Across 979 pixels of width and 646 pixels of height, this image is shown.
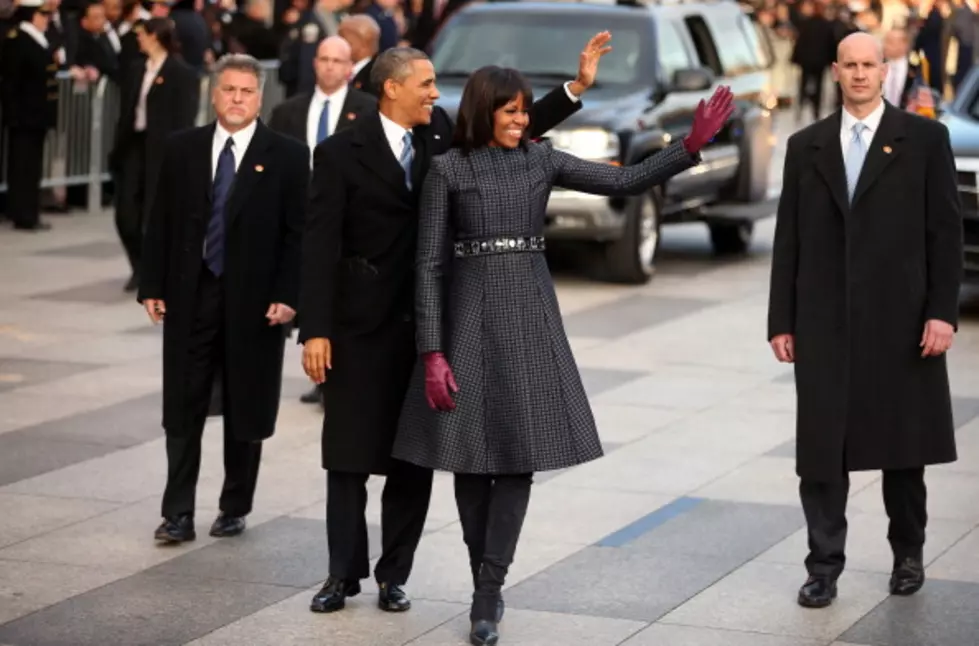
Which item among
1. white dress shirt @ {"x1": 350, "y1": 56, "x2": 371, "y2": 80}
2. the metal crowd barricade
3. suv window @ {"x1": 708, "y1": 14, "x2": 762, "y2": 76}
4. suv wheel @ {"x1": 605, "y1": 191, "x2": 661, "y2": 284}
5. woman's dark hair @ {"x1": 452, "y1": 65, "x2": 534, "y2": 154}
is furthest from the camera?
the metal crowd barricade

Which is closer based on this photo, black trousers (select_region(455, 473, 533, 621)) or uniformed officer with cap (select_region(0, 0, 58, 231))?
black trousers (select_region(455, 473, 533, 621))

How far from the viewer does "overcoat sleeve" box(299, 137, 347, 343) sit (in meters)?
7.15

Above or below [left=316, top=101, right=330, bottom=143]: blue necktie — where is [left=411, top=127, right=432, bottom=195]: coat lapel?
above

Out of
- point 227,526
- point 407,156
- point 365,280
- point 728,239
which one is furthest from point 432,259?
point 728,239

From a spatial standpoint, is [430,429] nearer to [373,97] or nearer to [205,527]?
[205,527]

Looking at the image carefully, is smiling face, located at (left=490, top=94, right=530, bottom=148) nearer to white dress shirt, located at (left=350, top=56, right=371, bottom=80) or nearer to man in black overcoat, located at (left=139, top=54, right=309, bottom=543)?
man in black overcoat, located at (left=139, top=54, right=309, bottom=543)

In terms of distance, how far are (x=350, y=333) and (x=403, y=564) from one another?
0.77m

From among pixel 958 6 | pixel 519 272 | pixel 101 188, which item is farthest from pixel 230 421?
pixel 958 6

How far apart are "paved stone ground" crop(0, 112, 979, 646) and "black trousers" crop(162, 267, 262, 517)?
0.60ft

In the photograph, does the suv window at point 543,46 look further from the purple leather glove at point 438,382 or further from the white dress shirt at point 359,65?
the purple leather glove at point 438,382

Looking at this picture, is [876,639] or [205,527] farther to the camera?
[205,527]

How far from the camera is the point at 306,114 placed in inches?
451

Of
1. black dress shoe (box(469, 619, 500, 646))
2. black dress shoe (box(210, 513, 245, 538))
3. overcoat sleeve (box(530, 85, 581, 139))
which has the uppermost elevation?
overcoat sleeve (box(530, 85, 581, 139))

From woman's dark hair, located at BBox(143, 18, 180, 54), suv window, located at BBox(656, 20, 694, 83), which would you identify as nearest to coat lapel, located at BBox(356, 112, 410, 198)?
woman's dark hair, located at BBox(143, 18, 180, 54)
